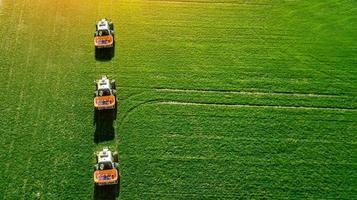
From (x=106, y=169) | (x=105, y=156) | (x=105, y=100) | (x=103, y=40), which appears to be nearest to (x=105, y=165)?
(x=106, y=169)

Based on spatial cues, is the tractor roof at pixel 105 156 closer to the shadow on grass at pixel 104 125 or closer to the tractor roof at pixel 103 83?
the shadow on grass at pixel 104 125

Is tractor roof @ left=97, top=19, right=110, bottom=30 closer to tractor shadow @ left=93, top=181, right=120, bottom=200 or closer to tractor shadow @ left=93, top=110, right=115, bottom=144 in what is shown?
Result: tractor shadow @ left=93, top=110, right=115, bottom=144

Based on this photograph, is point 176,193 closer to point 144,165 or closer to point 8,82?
point 144,165

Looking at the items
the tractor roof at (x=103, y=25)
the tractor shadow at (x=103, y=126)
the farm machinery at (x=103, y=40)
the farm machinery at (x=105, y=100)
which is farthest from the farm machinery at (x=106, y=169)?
the tractor roof at (x=103, y=25)

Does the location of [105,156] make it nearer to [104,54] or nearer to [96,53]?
[104,54]

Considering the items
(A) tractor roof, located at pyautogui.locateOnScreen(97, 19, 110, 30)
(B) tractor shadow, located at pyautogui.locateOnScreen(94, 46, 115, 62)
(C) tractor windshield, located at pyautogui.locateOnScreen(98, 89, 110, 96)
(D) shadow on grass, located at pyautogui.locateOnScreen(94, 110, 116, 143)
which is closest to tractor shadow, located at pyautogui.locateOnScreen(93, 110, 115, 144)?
(D) shadow on grass, located at pyautogui.locateOnScreen(94, 110, 116, 143)

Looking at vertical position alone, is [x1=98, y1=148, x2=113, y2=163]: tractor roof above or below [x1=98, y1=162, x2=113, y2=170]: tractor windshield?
above

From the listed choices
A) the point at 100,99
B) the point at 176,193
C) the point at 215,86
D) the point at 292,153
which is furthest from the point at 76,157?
the point at 292,153
